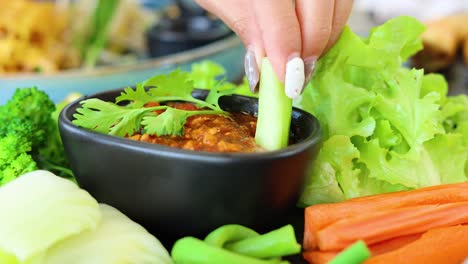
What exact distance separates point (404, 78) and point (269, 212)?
55 cm

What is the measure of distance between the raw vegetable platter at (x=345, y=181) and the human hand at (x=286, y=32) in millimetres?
178

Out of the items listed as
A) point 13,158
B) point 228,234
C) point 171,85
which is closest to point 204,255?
point 228,234

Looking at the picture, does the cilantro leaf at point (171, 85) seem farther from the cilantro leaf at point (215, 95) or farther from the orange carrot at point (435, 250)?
the orange carrot at point (435, 250)

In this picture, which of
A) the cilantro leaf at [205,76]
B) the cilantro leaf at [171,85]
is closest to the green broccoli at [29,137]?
the cilantro leaf at [171,85]

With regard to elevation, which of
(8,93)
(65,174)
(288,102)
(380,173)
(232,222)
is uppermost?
(288,102)

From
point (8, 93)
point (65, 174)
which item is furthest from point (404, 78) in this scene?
point (8, 93)

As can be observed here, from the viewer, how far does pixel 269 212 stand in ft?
3.86

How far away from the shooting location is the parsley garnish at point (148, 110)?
1.18 m

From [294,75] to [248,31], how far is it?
0.15 meters

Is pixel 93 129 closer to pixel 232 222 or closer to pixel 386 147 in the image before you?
pixel 232 222

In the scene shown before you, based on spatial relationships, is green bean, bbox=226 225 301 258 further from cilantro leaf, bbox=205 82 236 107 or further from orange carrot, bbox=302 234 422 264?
cilantro leaf, bbox=205 82 236 107

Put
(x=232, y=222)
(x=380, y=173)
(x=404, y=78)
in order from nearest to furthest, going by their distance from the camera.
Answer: (x=232, y=222) → (x=380, y=173) → (x=404, y=78)

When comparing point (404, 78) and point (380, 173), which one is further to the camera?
point (404, 78)

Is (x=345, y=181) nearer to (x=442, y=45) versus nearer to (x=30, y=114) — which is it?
(x=30, y=114)
